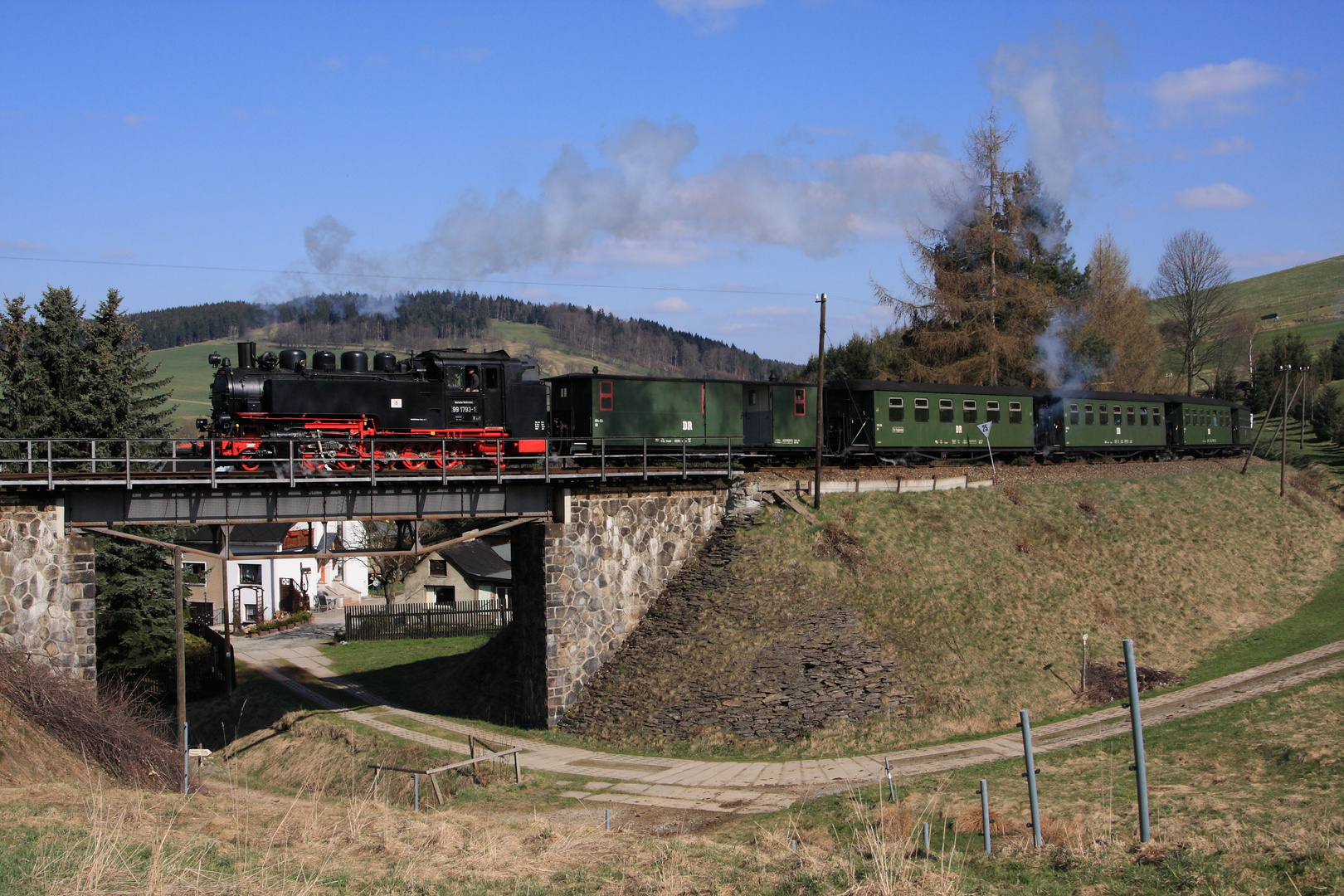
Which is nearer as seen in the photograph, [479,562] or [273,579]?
[273,579]

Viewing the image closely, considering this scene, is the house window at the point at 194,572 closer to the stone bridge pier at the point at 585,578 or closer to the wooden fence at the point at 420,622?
the wooden fence at the point at 420,622

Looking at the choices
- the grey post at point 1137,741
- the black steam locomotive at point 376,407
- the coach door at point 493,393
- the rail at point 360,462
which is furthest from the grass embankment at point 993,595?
the grey post at point 1137,741

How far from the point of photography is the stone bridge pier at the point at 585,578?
26.0m

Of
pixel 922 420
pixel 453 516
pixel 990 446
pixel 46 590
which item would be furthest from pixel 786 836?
pixel 990 446

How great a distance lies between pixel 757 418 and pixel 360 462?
14323 millimetres

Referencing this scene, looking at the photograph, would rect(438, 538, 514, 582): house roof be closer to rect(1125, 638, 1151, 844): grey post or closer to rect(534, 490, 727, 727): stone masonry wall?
rect(534, 490, 727, 727): stone masonry wall

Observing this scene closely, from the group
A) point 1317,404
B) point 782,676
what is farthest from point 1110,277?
point 782,676

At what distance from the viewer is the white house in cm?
5875

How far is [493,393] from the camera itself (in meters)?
30.1

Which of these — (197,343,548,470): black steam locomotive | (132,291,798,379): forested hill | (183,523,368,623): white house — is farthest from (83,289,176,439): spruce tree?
(132,291,798,379): forested hill

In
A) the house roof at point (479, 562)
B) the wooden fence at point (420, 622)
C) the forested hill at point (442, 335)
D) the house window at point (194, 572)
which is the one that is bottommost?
the wooden fence at point (420, 622)

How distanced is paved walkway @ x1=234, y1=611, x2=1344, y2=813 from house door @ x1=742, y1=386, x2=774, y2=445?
46.6ft

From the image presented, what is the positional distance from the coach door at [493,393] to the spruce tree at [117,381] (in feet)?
49.4

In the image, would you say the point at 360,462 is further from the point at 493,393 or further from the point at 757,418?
the point at 757,418
